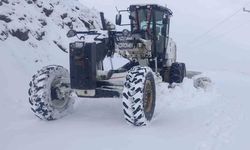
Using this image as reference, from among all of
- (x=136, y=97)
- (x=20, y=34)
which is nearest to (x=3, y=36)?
(x=20, y=34)

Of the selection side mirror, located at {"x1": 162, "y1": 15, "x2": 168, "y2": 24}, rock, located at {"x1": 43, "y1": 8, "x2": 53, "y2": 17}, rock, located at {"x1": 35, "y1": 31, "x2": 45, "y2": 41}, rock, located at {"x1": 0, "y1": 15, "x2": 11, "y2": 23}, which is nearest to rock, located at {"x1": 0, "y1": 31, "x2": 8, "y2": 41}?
rock, located at {"x1": 0, "y1": 15, "x2": 11, "y2": 23}

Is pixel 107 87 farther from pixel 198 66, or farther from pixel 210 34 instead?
pixel 210 34

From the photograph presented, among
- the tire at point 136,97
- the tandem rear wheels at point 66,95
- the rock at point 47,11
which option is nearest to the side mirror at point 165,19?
the tandem rear wheels at point 66,95

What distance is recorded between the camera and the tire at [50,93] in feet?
30.4

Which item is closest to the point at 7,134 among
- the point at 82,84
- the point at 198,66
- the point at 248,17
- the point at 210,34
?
the point at 82,84

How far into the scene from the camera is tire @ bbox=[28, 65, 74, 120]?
30.4 feet

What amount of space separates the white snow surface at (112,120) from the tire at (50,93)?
214mm

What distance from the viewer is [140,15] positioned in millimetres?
11906

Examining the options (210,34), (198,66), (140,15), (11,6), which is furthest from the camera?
(210,34)

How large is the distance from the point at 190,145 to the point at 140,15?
16.1ft

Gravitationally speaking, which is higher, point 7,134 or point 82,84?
point 82,84

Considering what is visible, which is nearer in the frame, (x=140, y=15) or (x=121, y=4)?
(x=140, y=15)

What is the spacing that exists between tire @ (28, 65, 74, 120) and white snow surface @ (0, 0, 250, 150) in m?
0.21

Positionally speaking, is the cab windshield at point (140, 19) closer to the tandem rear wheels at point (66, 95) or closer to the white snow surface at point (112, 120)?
the white snow surface at point (112, 120)
